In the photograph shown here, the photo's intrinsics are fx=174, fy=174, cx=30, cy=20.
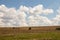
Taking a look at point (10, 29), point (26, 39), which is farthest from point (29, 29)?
point (26, 39)

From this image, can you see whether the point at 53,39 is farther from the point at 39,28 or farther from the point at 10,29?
the point at 39,28

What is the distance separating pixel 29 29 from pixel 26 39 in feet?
65.5

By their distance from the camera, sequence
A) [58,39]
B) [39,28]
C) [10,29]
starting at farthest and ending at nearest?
[39,28] < [10,29] < [58,39]

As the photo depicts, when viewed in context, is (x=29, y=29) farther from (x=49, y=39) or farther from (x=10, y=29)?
(x=49, y=39)

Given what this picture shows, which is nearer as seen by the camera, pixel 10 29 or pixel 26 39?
pixel 26 39

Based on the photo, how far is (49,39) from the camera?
78.6ft

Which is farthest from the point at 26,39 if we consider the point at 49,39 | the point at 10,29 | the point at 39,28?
the point at 39,28

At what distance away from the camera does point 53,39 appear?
2391 centimetres

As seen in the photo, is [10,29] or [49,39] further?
[10,29]

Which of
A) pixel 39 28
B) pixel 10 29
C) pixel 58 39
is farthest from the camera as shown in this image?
pixel 39 28

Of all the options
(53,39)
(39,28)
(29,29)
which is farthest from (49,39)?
(39,28)

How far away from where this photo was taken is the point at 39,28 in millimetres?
49812

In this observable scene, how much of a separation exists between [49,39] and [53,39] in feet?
1.79

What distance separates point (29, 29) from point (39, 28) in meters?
5.89
